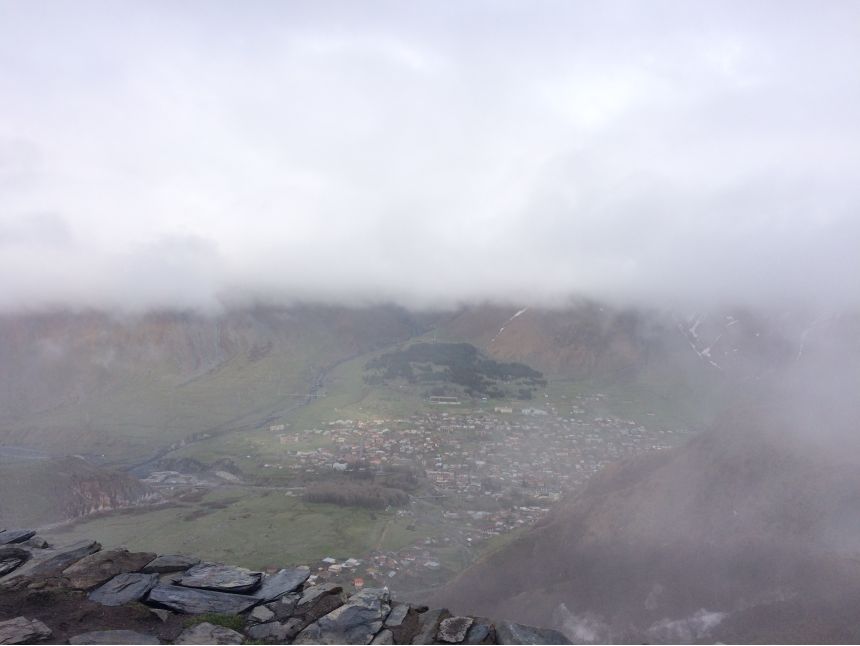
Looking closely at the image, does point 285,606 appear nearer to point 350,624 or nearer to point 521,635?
point 350,624

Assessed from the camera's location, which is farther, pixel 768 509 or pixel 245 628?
pixel 768 509

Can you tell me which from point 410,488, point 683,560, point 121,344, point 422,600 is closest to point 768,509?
point 683,560

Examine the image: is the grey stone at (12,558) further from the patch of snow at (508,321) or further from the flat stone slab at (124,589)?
the patch of snow at (508,321)

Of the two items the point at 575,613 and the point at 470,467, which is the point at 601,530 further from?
the point at 470,467

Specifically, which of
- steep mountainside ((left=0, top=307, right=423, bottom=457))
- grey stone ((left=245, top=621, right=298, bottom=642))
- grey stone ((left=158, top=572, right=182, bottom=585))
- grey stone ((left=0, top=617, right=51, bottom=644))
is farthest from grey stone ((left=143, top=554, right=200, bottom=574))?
steep mountainside ((left=0, top=307, right=423, bottom=457))

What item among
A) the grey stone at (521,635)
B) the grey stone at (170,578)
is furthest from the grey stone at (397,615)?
the grey stone at (170,578)

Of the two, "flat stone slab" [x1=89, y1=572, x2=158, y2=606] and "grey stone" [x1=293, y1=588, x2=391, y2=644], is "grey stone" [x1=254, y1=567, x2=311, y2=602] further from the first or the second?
"flat stone slab" [x1=89, y1=572, x2=158, y2=606]
